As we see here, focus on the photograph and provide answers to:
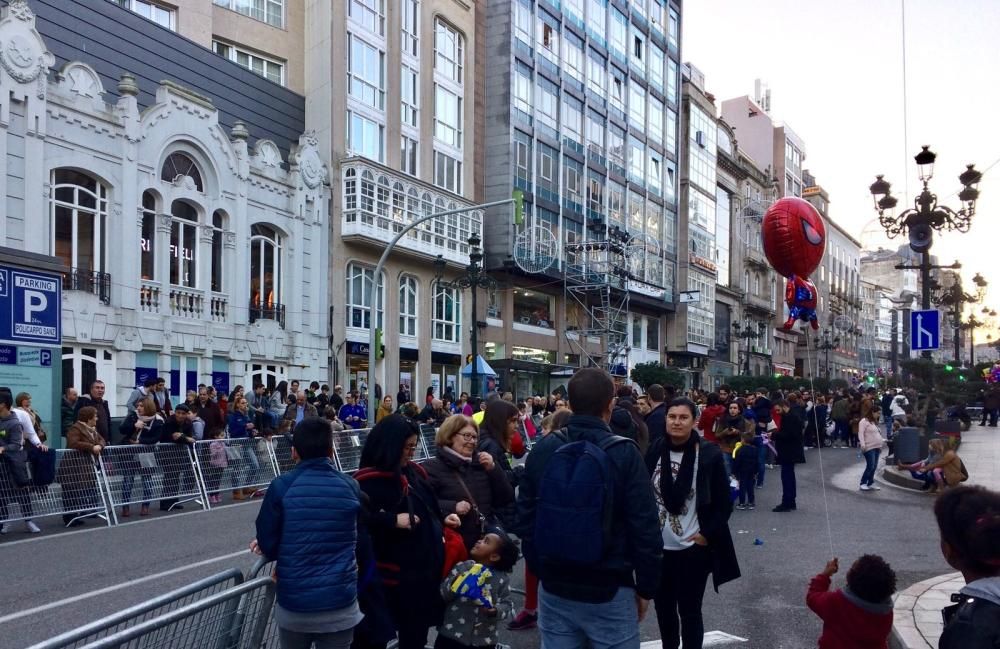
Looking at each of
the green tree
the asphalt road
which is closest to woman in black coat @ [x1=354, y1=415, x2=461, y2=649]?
the asphalt road

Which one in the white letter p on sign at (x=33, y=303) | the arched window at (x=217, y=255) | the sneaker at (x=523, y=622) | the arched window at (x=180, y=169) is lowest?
the sneaker at (x=523, y=622)

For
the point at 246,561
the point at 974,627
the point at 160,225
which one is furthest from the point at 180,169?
the point at 974,627

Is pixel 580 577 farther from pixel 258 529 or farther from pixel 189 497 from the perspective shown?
pixel 189 497

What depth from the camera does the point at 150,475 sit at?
1235 centimetres

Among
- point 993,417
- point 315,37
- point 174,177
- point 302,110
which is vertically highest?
point 315,37

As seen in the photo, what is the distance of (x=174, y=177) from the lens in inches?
970

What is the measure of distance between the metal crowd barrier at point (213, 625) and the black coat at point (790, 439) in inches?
425

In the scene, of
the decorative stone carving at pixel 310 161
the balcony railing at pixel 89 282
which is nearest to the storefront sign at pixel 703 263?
the decorative stone carving at pixel 310 161

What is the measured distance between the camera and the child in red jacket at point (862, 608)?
13.9ft

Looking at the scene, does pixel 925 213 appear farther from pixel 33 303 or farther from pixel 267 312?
pixel 267 312

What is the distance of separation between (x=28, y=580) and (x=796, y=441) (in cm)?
1057

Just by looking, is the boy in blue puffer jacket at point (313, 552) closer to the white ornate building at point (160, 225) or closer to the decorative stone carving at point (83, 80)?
the white ornate building at point (160, 225)

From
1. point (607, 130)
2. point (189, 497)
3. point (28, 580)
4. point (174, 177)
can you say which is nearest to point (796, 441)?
point (189, 497)

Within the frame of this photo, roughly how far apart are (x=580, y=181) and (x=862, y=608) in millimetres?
41031
